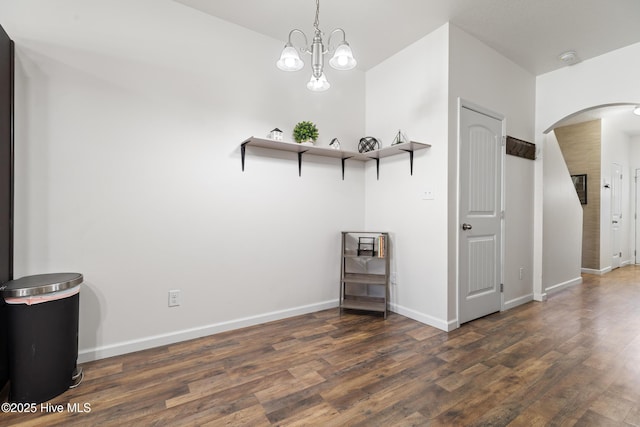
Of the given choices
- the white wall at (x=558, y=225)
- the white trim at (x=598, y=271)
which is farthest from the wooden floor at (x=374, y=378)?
the white trim at (x=598, y=271)

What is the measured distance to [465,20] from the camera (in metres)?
2.73

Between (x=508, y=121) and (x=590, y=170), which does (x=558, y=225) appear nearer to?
(x=508, y=121)

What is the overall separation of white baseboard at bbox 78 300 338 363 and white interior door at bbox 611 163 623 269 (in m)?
6.14

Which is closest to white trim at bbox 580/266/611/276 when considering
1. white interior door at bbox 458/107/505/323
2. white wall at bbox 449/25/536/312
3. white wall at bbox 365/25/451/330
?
white wall at bbox 449/25/536/312

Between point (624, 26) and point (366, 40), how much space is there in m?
2.29

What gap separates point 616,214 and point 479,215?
502 cm

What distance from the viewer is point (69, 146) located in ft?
6.86

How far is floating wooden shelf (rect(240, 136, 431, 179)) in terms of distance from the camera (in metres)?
2.75

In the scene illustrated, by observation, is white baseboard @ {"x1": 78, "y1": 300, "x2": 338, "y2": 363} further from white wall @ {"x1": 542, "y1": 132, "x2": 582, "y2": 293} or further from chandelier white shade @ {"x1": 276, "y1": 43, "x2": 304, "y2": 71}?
white wall @ {"x1": 542, "y1": 132, "x2": 582, "y2": 293}

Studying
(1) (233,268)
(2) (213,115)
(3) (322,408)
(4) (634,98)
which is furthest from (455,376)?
(4) (634,98)

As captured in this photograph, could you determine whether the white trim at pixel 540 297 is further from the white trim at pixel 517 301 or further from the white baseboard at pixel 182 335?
the white baseboard at pixel 182 335

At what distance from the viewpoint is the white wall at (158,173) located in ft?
6.66

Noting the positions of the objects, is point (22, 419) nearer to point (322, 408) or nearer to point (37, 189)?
point (37, 189)

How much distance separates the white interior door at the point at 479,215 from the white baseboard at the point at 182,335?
1.52m
